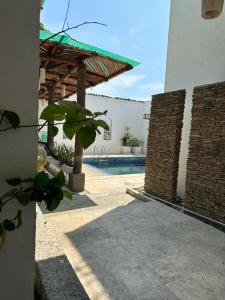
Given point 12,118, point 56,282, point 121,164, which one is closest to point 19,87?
point 12,118

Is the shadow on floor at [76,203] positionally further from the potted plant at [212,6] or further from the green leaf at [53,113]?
the green leaf at [53,113]

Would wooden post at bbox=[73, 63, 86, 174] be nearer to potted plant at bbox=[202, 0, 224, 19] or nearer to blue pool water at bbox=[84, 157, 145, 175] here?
potted plant at bbox=[202, 0, 224, 19]


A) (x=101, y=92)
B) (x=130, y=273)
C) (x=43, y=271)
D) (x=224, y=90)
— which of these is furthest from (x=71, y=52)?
(x=101, y=92)

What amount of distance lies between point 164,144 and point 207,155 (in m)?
1.45

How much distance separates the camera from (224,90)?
217 inches

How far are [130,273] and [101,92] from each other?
18.1m

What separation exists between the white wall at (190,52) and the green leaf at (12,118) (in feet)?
21.8

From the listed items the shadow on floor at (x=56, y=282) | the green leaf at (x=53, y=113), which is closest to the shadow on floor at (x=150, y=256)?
the shadow on floor at (x=56, y=282)

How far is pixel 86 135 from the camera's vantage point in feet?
3.13

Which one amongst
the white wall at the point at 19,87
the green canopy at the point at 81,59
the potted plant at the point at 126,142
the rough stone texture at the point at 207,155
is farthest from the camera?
the potted plant at the point at 126,142

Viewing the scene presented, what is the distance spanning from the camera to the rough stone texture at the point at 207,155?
5.58 metres

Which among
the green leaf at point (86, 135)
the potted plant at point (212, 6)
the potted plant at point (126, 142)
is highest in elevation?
the potted plant at point (212, 6)

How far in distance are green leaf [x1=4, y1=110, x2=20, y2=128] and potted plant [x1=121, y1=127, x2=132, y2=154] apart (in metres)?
19.2

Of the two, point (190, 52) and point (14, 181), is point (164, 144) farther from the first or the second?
point (14, 181)
